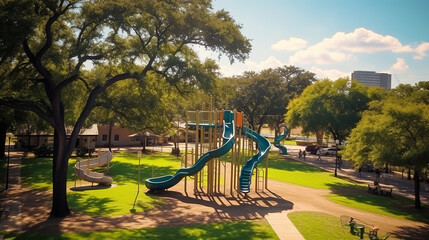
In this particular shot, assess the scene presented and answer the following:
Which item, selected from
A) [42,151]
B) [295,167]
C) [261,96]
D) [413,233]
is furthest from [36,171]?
[261,96]

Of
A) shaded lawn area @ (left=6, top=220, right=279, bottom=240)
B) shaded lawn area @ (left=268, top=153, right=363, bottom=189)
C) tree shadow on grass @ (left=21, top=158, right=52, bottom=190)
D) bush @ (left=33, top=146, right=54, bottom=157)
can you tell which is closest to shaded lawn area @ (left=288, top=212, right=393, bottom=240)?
shaded lawn area @ (left=6, top=220, right=279, bottom=240)

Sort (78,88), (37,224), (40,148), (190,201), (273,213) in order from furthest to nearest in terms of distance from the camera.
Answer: (40,148), (78,88), (190,201), (273,213), (37,224)

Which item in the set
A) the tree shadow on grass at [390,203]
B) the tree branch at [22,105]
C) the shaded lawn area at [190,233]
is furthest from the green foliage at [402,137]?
the tree branch at [22,105]

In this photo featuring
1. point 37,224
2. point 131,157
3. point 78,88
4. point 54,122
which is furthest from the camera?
point 131,157

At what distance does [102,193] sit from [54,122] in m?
7.84

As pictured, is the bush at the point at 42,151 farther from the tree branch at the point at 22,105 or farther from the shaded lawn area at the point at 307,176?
the shaded lawn area at the point at 307,176

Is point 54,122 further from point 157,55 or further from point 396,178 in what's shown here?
point 396,178

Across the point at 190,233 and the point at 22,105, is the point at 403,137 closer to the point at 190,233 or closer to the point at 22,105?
the point at 190,233

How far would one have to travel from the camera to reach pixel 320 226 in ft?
54.7

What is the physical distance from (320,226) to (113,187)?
52.2 ft

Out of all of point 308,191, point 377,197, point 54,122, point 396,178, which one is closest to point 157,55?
point 54,122

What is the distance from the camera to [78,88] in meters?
23.8

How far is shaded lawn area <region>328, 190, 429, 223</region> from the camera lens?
20094mm

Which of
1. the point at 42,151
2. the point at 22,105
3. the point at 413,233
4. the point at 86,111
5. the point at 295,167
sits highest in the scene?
the point at 22,105
